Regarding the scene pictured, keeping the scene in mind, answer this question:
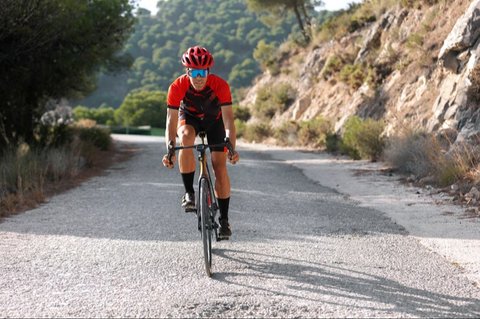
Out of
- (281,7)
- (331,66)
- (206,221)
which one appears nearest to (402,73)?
(331,66)

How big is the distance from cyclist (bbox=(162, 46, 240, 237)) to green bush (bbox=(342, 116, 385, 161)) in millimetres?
11127

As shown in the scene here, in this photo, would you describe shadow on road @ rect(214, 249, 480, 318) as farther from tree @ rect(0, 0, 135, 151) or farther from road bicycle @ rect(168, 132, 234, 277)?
tree @ rect(0, 0, 135, 151)

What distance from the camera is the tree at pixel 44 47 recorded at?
14094 mm

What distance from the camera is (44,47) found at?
15461 mm

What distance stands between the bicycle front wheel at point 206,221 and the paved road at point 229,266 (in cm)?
19

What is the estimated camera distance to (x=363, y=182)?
13.0 m

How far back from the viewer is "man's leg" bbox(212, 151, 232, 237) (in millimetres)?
6188

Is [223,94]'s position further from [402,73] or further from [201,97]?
[402,73]

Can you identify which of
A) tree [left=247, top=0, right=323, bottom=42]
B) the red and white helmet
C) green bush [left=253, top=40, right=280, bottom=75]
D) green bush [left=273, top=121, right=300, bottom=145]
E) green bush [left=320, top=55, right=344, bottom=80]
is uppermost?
tree [left=247, top=0, right=323, bottom=42]

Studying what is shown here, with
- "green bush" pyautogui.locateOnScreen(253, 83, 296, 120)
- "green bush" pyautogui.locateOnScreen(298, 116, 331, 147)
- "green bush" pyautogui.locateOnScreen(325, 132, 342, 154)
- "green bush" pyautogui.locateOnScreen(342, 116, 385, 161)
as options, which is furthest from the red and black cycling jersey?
"green bush" pyautogui.locateOnScreen(253, 83, 296, 120)

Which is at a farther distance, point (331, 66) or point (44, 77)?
point (331, 66)

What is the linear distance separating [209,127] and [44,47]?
34.4 feet

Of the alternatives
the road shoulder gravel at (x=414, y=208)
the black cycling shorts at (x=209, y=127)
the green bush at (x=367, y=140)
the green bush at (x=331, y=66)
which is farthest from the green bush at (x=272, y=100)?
the black cycling shorts at (x=209, y=127)

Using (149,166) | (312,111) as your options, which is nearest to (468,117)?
(149,166)
